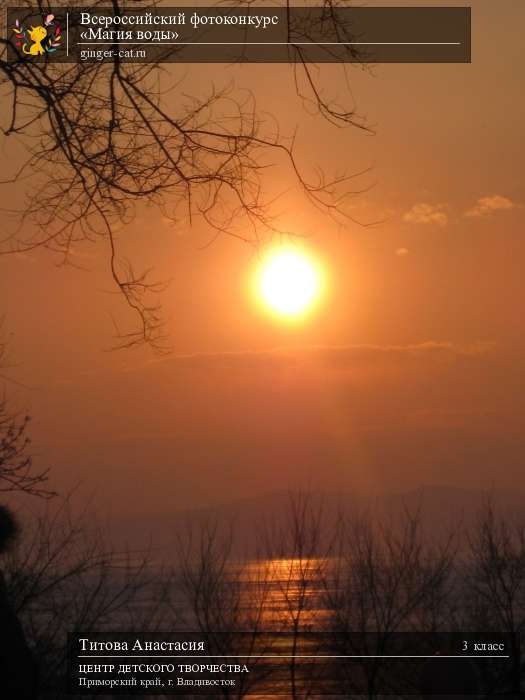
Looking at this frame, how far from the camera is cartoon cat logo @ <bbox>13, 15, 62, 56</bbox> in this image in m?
4.54

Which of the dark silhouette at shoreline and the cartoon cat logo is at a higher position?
the cartoon cat logo

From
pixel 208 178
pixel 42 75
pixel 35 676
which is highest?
pixel 42 75

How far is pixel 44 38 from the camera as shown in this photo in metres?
4.54

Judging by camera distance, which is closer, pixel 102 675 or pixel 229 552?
pixel 102 675

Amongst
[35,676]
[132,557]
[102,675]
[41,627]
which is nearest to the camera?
[35,676]

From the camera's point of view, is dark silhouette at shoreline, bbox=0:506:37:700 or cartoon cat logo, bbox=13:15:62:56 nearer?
dark silhouette at shoreline, bbox=0:506:37:700

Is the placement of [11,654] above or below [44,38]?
below

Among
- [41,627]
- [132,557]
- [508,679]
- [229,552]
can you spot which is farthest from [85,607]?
[508,679]

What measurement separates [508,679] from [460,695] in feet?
15.5

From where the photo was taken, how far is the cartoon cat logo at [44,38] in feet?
14.9

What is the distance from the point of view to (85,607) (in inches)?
548

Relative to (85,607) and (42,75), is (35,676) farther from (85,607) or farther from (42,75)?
(85,607)

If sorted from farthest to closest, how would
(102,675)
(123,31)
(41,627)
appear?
(41,627)
(102,675)
(123,31)

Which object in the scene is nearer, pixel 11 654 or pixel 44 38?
pixel 11 654
